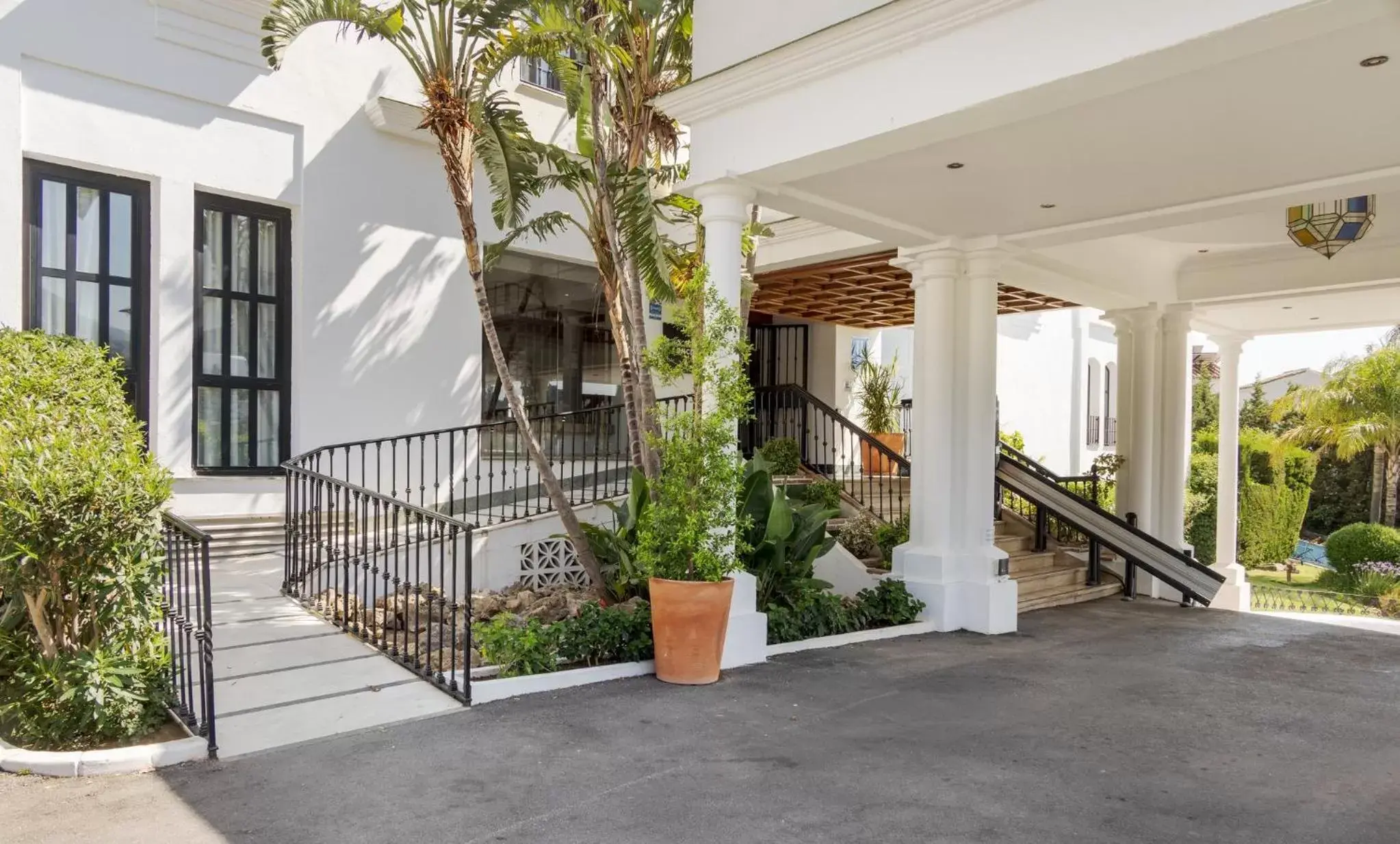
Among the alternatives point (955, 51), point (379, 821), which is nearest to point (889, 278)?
point (955, 51)

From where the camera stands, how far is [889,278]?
11.0 meters

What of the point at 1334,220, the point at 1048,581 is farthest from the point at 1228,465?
the point at 1334,220

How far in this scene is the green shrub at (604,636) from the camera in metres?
5.88

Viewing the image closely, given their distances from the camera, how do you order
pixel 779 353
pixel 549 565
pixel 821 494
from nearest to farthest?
pixel 549 565, pixel 821 494, pixel 779 353

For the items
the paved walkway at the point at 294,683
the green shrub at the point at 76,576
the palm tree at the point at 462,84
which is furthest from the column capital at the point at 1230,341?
the green shrub at the point at 76,576

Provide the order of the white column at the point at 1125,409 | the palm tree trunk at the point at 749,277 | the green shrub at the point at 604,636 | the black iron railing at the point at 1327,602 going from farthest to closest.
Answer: the black iron railing at the point at 1327,602
the white column at the point at 1125,409
the palm tree trunk at the point at 749,277
the green shrub at the point at 604,636

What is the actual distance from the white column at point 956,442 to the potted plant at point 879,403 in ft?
18.7

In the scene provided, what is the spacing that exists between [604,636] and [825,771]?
208 centimetres

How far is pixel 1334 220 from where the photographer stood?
6.93 metres

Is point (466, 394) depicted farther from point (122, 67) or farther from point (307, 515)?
point (122, 67)

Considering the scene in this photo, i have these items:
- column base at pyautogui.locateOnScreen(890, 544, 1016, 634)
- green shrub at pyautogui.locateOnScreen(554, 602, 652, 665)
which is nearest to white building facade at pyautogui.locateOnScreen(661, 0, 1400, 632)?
column base at pyautogui.locateOnScreen(890, 544, 1016, 634)

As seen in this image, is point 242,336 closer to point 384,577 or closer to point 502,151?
point 502,151

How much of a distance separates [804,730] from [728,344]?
7.75 ft

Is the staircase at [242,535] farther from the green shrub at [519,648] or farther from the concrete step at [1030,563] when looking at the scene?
the concrete step at [1030,563]
